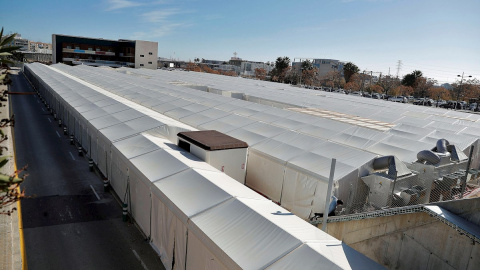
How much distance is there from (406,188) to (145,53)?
10457 centimetres

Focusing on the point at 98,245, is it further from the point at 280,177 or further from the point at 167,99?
the point at 167,99

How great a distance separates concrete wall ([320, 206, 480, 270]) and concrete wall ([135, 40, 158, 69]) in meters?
104

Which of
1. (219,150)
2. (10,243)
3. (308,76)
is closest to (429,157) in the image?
(219,150)

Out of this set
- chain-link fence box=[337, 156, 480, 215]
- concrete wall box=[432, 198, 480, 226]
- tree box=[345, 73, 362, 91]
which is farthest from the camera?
tree box=[345, 73, 362, 91]

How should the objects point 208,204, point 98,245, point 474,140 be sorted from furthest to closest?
1. point 474,140
2. point 98,245
3. point 208,204

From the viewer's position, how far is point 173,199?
34.2ft

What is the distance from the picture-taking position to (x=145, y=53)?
107 meters

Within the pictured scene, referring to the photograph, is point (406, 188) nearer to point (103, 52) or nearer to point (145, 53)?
point (145, 53)

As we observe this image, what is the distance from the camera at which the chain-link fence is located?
12.8m

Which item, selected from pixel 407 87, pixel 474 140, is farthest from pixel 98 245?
pixel 407 87

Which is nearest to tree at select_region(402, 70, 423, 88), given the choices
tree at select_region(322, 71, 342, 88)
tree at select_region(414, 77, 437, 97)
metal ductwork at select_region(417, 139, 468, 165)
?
tree at select_region(414, 77, 437, 97)

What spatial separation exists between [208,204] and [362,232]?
532cm

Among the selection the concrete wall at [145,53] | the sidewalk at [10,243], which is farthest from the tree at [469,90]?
the sidewalk at [10,243]

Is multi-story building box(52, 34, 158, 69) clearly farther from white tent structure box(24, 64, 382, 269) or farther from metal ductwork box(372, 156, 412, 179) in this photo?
metal ductwork box(372, 156, 412, 179)
